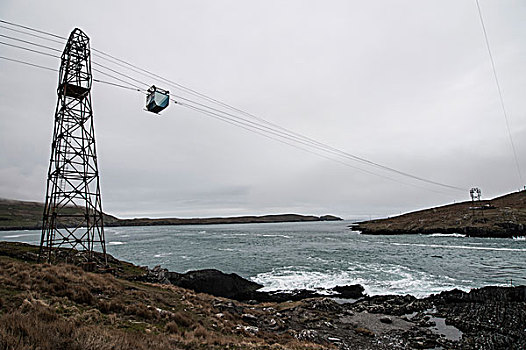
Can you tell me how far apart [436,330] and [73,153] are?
2631 cm

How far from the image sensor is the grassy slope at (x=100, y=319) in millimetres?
6262

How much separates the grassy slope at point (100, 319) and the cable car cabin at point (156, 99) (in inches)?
384

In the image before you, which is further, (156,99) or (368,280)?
(368,280)

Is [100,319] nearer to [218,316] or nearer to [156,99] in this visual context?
[218,316]

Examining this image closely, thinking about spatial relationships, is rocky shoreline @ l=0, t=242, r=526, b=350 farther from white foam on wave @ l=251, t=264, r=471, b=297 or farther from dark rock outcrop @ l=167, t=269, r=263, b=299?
white foam on wave @ l=251, t=264, r=471, b=297

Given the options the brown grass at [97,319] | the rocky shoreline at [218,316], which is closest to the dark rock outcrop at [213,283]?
the rocky shoreline at [218,316]

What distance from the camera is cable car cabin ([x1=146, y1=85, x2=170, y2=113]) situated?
1588 centimetres

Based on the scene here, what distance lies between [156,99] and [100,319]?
11129mm

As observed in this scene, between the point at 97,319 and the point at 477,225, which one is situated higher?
the point at 97,319

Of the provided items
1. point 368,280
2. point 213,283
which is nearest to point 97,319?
point 213,283

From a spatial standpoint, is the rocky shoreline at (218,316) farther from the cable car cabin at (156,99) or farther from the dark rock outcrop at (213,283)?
the cable car cabin at (156,99)

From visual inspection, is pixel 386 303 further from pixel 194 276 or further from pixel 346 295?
pixel 194 276

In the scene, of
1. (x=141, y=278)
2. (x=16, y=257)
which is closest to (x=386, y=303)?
(x=141, y=278)

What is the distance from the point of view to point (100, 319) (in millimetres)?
9773
